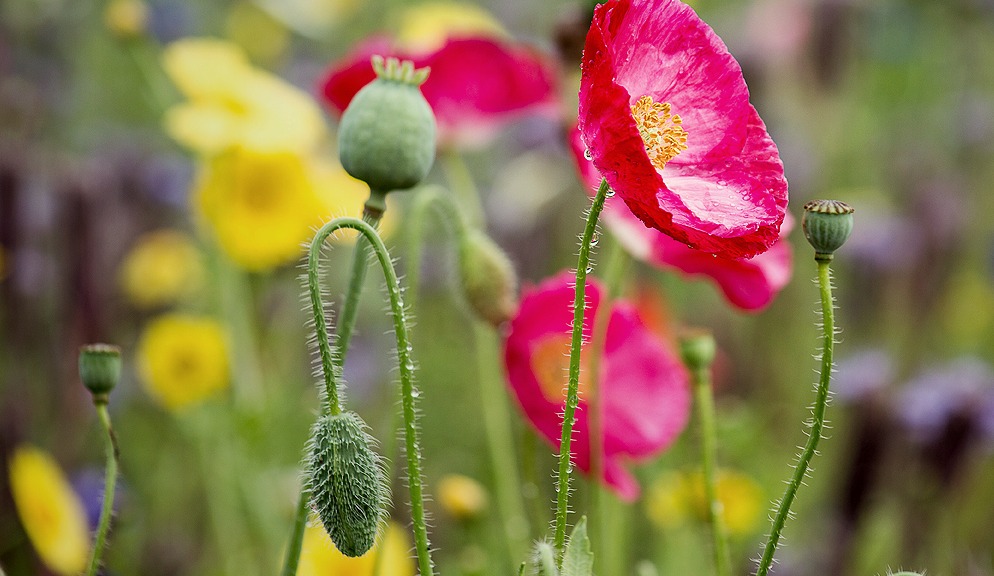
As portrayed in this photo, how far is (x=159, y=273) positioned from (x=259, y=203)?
2.80 ft

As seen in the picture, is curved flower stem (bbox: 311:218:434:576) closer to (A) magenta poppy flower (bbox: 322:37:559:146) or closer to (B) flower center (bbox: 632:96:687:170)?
(B) flower center (bbox: 632:96:687:170)

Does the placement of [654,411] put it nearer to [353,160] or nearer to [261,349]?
[353,160]

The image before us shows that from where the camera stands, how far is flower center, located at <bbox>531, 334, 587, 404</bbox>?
38.3 inches

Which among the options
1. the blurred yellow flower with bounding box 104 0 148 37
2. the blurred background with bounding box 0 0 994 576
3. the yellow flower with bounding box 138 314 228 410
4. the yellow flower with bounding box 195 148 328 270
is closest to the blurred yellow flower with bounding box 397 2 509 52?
the blurred background with bounding box 0 0 994 576

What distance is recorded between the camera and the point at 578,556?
639 millimetres

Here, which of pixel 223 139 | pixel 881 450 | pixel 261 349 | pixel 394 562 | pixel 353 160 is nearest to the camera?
pixel 353 160

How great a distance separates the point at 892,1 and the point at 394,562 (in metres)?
3.33

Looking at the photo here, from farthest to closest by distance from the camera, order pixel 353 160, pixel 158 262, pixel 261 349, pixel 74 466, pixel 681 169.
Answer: pixel 158 262
pixel 261 349
pixel 74 466
pixel 681 169
pixel 353 160

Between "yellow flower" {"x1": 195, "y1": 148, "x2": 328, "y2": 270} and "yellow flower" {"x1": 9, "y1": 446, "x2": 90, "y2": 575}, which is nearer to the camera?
"yellow flower" {"x1": 9, "y1": 446, "x2": 90, "y2": 575}

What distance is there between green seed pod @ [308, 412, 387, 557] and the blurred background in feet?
0.92

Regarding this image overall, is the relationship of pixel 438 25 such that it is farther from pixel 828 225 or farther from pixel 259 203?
pixel 828 225

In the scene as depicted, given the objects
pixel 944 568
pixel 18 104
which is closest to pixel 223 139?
pixel 18 104

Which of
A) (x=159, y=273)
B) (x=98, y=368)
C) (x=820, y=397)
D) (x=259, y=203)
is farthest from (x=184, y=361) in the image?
(x=820, y=397)

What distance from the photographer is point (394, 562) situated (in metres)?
1.18
